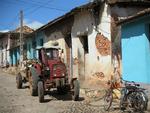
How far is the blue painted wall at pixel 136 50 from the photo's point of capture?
1223cm

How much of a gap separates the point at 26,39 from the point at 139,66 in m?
25.0

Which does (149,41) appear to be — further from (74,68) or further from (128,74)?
(74,68)

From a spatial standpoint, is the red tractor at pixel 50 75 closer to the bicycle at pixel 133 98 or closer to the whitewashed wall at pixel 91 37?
the whitewashed wall at pixel 91 37

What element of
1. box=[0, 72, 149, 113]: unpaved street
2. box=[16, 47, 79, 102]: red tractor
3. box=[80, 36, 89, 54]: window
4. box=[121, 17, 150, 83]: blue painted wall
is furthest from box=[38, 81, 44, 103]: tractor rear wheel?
box=[80, 36, 89, 54]: window

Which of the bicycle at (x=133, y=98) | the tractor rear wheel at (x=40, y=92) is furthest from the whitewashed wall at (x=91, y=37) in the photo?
the bicycle at (x=133, y=98)

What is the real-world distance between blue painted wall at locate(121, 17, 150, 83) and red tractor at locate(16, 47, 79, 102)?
89.5 inches

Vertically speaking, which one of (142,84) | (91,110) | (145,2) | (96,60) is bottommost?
(91,110)

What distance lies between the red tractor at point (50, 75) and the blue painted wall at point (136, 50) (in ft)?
7.46

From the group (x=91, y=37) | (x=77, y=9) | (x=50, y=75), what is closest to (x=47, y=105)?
(x=50, y=75)

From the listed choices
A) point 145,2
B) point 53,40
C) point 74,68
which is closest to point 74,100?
point 145,2

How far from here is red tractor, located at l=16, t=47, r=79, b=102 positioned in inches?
553

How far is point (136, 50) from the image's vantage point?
12852 millimetres

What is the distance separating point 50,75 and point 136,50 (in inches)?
154

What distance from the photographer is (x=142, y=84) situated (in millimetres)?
12234
